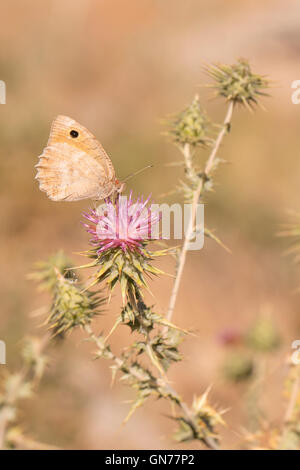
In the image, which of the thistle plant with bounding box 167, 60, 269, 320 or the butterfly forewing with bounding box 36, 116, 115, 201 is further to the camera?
the butterfly forewing with bounding box 36, 116, 115, 201

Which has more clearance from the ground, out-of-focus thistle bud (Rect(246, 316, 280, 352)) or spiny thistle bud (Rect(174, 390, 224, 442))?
out-of-focus thistle bud (Rect(246, 316, 280, 352))

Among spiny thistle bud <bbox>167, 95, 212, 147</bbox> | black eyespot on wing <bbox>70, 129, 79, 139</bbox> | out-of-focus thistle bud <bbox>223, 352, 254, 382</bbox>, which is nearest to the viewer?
black eyespot on wing <bbox>70, 129, 79, 139</bbox>

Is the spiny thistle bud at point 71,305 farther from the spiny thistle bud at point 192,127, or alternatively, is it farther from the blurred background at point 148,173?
the spiny thistle bud at point 192,127

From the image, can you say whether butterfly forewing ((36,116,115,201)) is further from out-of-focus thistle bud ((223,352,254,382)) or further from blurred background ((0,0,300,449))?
out-of-focus thistle bud ((223,352,254,382))

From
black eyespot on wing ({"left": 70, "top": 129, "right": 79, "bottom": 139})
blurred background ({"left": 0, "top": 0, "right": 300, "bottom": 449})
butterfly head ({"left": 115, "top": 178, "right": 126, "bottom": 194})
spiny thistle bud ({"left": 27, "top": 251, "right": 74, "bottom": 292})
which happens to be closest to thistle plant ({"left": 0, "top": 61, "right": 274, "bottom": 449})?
butterfly head ({"left": 115, "top": 178, "right": 126, "bottom": 194})

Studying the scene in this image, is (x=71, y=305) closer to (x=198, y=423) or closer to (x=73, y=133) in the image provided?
(x=198, y=423)

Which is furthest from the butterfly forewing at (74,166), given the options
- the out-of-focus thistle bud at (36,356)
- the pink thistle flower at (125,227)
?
the out-of-focus thistle bud at (36,356)

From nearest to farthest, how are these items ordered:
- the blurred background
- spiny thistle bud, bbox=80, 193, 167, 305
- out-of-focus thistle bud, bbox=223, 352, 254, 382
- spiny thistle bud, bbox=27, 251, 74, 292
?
spiny thistle bud, bbox=80, 193, 167, 305, spiny thistle bud, bbox=27, 251, 74, 292, out-of-focus thistle bud, bbox=223, 352, 254, 382, the blurred background

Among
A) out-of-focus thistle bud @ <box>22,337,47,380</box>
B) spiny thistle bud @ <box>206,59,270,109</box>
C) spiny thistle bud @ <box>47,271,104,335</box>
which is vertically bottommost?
out-of-focus thistle bud @ <box>22,337,47,380</box>
